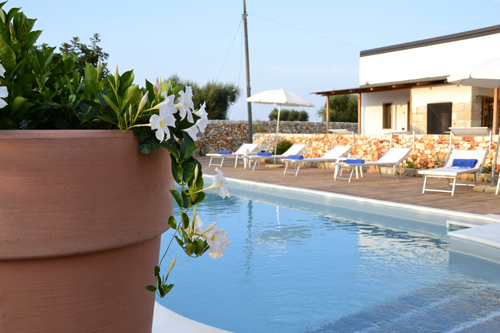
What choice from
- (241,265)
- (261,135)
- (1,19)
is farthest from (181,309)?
(261,135)

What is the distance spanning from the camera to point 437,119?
1670cm

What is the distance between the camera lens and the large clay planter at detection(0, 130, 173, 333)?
3.46 feet

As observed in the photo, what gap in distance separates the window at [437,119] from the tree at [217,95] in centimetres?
1299

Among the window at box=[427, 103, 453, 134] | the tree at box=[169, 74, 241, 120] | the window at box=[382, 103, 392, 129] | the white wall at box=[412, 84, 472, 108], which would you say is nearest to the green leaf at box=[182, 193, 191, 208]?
the white wall at box=[412, 84, 472, 108]

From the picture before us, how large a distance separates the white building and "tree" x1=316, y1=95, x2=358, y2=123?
32.9 feet

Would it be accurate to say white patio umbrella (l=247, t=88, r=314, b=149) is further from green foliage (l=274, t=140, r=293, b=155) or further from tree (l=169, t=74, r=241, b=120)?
tree (l=169, t=74, r=241, b=120)

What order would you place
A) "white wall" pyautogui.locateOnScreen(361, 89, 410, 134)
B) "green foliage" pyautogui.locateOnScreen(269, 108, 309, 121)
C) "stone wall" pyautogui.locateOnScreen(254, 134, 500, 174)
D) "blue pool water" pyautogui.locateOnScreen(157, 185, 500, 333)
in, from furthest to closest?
"green foliage" pyautogui.locateOnScreen(269, 108, 309, 121) → "white wall" pyautogui.locateOnScreen(361, 89, 410, 134) → "stone wall" pyautogui.locateOnScreen(254, 134, 500, 174) → "blue pool water" pyautogui.locateOnScreen(157, 185, 500, 333)

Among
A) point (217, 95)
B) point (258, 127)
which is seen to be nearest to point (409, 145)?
point (258, 127)

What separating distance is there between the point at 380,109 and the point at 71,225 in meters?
19.2

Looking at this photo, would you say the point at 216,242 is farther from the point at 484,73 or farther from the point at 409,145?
the point at 409,145

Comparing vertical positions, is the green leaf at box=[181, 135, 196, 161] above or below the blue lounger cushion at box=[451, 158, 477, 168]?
above

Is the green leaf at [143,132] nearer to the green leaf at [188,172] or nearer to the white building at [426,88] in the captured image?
the green leaf at [188,172]

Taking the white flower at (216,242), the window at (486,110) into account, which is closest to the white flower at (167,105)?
the white flower at (216,242)

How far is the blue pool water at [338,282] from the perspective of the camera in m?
3.17
